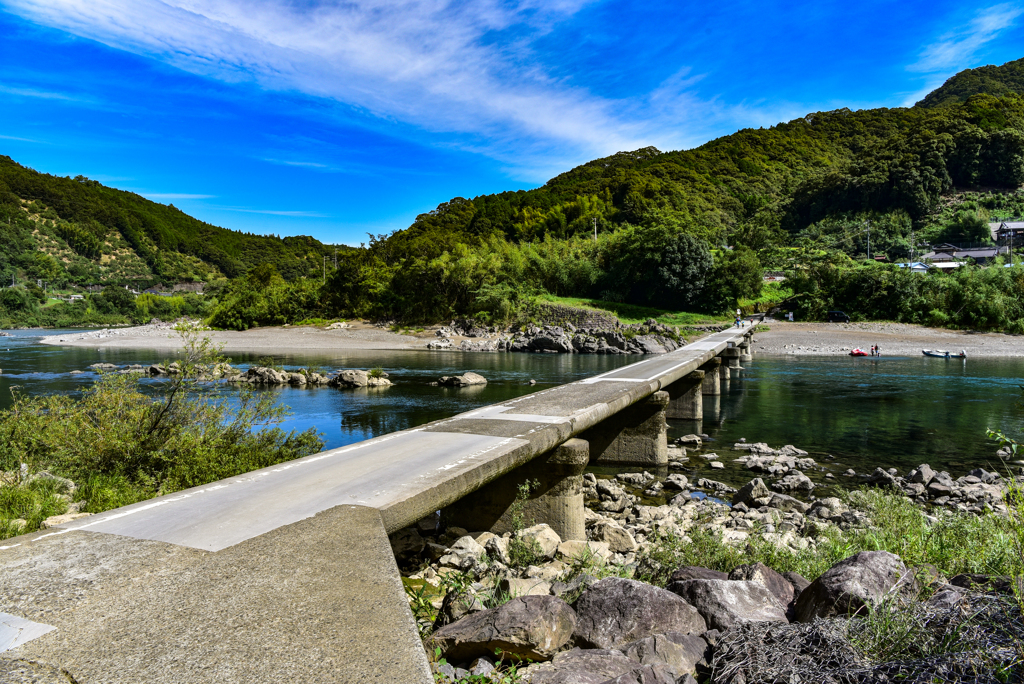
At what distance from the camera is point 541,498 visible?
6699 millimetres

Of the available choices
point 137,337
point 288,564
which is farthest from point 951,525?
point 137,337

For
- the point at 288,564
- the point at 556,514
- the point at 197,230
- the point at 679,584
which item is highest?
the point at 197,230

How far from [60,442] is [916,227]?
99.1 m

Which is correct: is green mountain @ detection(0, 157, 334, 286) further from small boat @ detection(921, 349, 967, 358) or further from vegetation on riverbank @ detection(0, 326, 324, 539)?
vegetation on riverbank @ detection(0, 326, 324, 539)

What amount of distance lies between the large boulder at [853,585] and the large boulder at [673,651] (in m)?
0.72

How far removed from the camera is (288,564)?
301cm

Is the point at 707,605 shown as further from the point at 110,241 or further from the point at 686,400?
the point at 110,241

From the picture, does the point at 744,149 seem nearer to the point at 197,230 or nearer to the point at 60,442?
the point at 60,442

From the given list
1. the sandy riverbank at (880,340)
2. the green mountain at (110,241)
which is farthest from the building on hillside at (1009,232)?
the green mountain at (110,241)

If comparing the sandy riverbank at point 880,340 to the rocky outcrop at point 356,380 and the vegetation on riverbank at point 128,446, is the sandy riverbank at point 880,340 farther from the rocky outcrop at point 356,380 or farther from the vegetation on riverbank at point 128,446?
the vegetation on riverbank at point 128,446

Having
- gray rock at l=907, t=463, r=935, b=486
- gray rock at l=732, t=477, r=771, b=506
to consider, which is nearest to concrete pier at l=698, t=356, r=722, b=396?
gray rock at l=907, t=463, r=935, b=486

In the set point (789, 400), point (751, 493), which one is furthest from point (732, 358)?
point (751, 493)

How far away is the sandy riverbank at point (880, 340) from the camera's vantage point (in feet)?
116

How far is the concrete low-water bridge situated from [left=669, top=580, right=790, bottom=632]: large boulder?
1.94m
